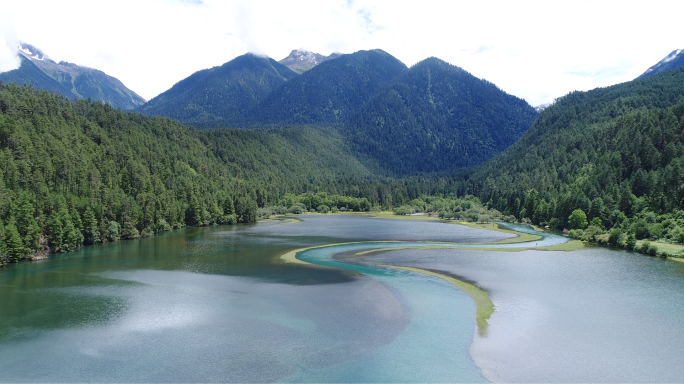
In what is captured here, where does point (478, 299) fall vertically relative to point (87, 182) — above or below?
below

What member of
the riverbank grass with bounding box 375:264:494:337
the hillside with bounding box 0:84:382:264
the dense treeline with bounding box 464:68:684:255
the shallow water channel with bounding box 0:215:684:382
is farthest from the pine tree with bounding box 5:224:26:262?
the dense treeline with bounding box 464:68:684:255

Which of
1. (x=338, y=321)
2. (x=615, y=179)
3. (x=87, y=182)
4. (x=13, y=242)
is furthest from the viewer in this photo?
(x=615, y=179)

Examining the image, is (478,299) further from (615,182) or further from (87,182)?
(87,182)

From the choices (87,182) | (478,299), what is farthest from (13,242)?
(478,299)

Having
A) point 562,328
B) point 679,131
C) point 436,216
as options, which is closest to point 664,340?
point 562,328

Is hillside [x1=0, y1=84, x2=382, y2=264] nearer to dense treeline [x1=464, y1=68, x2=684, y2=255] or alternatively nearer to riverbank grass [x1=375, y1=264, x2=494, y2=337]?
riverbank grass [x1=375, y1=264, x2=494, y2=337]

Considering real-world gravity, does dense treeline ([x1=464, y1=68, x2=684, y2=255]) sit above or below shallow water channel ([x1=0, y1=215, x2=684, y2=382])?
above

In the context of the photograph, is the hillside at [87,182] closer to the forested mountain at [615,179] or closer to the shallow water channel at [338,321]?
the shallow water channel at [338,321]

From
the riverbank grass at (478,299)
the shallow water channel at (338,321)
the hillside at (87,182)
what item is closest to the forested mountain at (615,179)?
the shallow water channel at (338,321)
